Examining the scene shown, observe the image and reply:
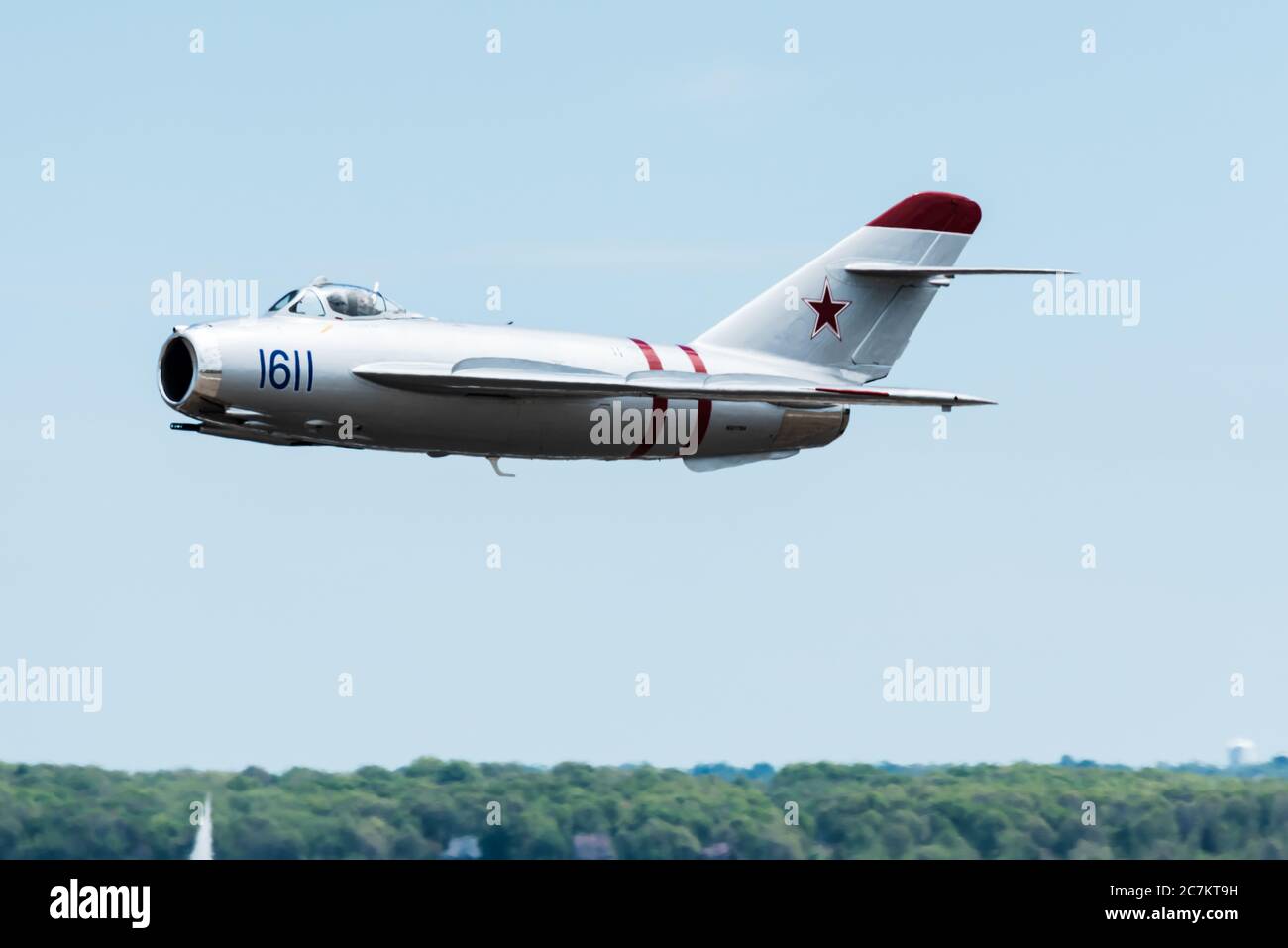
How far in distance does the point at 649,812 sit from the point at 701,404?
17.0 meters

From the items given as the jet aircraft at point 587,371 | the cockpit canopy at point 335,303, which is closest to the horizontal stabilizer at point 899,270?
the jet aircraft at point 587,371

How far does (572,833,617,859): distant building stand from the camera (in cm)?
5391

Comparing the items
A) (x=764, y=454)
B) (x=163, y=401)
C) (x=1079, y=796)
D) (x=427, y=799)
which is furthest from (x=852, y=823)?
(x=163, y=401)

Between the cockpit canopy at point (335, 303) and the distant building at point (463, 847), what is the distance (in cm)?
1954

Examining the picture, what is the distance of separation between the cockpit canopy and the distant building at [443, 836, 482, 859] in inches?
769

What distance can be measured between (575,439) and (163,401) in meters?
7.54

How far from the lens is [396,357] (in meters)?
37.1

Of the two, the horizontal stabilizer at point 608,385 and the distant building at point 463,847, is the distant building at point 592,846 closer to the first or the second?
the distant building at point 463,847

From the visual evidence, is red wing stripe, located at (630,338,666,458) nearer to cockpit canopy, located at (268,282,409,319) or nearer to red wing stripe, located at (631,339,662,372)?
red wing stripe, located at (631,339,662,372)

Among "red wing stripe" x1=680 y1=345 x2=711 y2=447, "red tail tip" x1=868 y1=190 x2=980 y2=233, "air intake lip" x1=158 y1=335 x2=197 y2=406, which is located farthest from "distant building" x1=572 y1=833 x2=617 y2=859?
"air intake lip" x1=158 y1=335 x2=197 y2=406

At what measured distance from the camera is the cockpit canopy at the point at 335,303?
37406 mm

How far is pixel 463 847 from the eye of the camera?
5353 centimetres

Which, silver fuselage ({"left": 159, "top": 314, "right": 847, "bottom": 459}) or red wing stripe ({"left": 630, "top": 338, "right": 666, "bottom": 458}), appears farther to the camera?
red wing stripe ({"left": 630, "top": 338, "right": 666, "bottom": 458})
